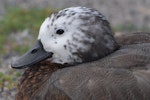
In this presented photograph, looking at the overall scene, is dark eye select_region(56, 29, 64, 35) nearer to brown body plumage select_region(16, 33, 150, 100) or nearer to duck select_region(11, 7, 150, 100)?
duck select_region(11, 7, 150, 100)

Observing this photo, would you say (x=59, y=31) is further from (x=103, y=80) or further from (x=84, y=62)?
(x=103, y=80)

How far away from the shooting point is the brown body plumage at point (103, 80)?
450 cm

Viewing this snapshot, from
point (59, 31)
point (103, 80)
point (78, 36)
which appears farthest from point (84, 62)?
point (103, 80)

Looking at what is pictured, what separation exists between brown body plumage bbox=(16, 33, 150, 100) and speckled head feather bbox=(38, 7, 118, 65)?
12 centimetres

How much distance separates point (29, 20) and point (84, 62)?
3.98 metres

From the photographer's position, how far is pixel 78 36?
16.3ft

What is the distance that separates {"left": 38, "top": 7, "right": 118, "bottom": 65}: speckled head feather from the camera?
Result: 196 inches

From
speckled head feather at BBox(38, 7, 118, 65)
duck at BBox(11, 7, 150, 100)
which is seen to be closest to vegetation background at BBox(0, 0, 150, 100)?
duck at BBox(11, 7, 150, 100)

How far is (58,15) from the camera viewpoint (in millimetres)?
→ 5098

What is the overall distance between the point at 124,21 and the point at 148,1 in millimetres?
1019

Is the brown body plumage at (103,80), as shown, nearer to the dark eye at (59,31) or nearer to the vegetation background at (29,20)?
the dark eye at (59,31)

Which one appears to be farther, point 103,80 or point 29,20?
point 29,20

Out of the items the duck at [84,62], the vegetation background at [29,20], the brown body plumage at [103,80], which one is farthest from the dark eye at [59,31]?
the vegetation background at [29,20]

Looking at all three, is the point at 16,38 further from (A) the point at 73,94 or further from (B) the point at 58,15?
(A) the point at 73,94
